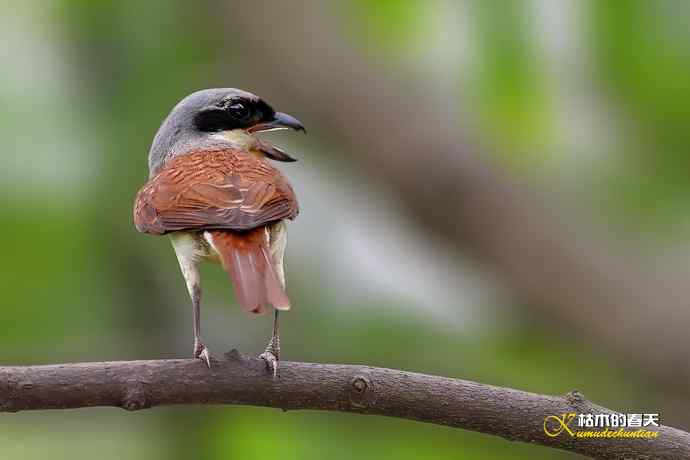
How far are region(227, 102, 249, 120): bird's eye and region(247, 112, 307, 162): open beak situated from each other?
0.20ft

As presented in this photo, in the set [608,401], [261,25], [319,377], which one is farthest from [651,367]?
[319,377]

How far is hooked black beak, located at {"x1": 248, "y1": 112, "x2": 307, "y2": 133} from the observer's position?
4418 millimetres

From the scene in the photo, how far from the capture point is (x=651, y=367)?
6402 millimetres

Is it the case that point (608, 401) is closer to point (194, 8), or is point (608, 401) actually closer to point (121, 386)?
point (194, 8)

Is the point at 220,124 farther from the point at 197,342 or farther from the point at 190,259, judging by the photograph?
the point at 197,342

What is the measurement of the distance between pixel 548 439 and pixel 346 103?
4241 mm

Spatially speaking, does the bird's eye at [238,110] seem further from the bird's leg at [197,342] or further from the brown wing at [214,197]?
the bird's leg at [197,342]

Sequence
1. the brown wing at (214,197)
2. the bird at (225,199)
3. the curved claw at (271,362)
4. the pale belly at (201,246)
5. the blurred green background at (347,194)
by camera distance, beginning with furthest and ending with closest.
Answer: the blurred green background at (347,194)
the pale belly at (201,246)
the brown wing at (214,197)
the bird at (225,199)
the curved claw at (271,362)

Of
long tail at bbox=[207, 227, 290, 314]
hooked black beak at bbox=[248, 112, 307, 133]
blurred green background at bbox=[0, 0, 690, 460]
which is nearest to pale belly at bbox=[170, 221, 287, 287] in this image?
long tail at bbox=[207, 227, 290, 314]

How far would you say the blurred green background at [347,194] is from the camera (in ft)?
19.0

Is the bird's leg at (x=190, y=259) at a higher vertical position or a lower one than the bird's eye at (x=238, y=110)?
lower

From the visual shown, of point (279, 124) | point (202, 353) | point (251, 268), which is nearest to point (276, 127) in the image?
point (279, 124)

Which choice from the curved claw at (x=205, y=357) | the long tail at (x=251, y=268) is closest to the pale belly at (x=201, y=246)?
the long tail at (x=251, y=268)

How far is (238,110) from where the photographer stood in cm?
450
